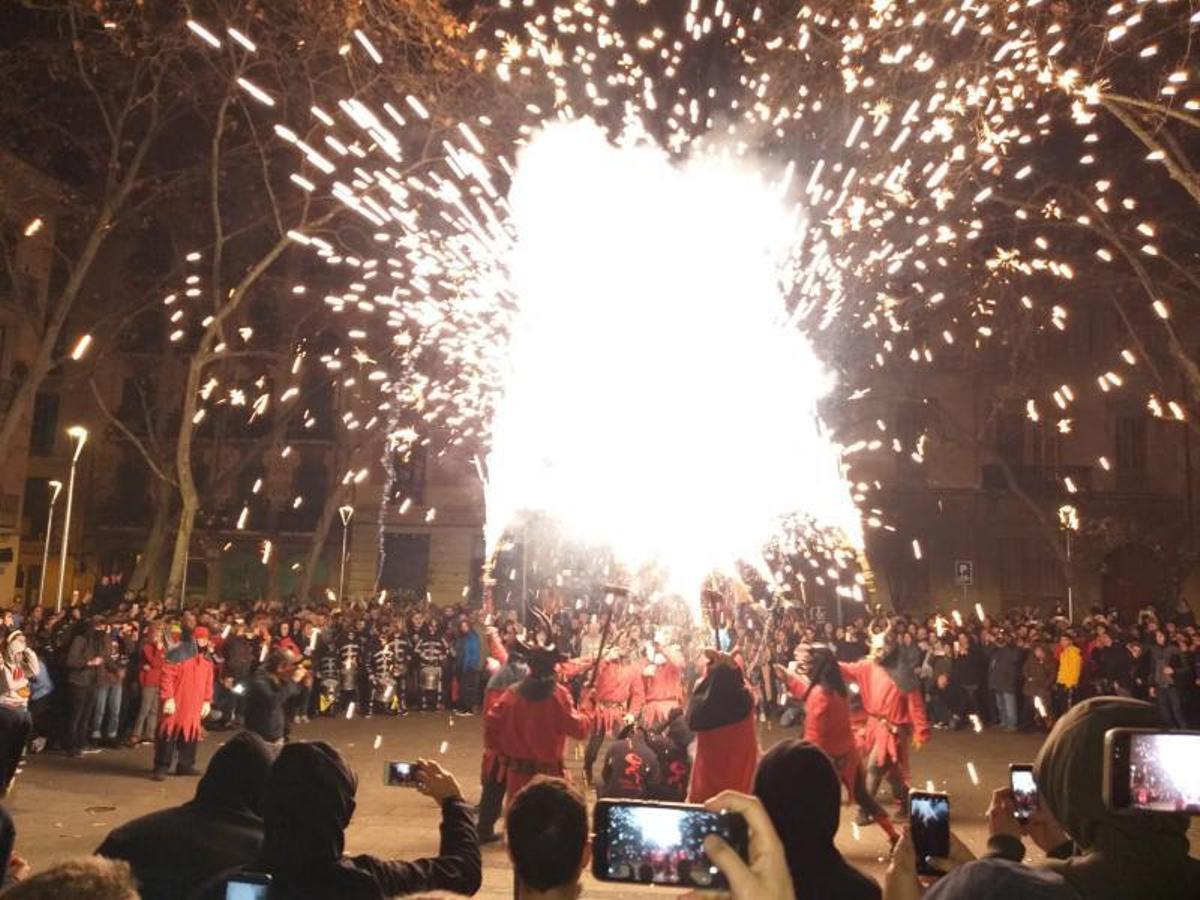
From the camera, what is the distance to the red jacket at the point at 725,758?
7523 millimetres

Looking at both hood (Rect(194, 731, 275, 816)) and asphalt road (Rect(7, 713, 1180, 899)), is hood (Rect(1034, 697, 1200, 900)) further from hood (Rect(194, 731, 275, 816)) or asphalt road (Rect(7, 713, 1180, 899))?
asphalt road (Rect(7, 713, 1180, 899))

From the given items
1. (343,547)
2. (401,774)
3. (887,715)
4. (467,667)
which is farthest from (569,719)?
(343,547)

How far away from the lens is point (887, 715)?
1039 cm

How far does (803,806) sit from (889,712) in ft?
25.7

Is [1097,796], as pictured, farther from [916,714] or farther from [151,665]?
[151,665]

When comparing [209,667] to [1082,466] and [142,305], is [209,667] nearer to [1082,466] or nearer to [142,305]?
[142,305]

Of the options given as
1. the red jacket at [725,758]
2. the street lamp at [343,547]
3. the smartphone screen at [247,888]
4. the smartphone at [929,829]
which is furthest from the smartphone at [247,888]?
Result: the street lamp at [343,547]

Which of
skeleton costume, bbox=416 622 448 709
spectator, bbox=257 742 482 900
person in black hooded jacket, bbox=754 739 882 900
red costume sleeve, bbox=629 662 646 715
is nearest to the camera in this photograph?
person in black hooded jacket, bbox=754 739 882 900

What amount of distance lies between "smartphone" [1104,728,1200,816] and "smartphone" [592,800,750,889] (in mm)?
796

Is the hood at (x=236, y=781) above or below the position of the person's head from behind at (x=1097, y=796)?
below

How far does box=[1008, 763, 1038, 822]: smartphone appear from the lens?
3275 millimetres

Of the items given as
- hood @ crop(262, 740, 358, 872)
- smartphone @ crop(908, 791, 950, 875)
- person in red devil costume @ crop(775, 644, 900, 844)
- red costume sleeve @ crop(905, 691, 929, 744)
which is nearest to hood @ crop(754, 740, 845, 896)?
smartphone @ crop(908, 791, 950, 875)

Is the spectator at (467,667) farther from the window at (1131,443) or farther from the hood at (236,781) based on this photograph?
the window at (1131,443)

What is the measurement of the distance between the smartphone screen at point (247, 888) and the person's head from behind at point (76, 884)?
0.49 m
